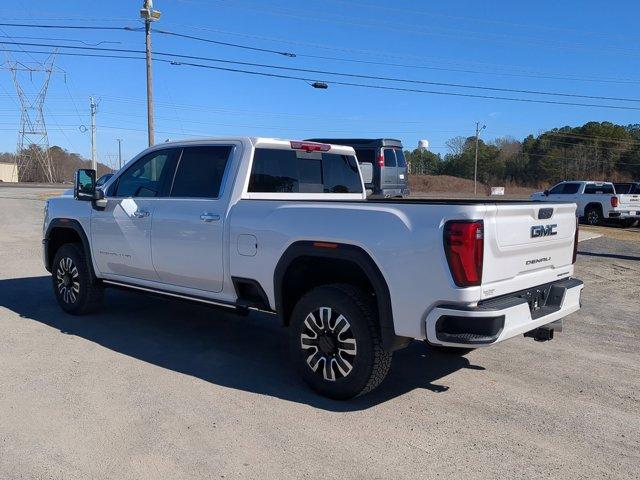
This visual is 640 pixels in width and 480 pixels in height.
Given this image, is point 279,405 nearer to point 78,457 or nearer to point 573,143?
point 78,457

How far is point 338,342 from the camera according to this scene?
441cm

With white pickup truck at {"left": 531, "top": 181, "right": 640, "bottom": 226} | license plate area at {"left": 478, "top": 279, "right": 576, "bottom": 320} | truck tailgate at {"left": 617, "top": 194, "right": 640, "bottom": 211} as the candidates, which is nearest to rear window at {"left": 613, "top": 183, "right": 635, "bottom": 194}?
white pickup truck at {"left": 531, "top": 181, "right": 640, "bottom": 226}

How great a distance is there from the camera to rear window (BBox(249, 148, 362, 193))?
5.50 metres

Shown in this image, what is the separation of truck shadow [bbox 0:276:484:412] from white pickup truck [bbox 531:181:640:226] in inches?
762

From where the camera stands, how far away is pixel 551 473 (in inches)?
135

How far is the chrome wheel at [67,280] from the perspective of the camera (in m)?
6.88

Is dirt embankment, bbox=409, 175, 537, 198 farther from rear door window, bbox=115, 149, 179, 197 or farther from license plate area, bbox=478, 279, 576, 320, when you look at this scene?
license plate area, bbox=478, 279, 576, 320

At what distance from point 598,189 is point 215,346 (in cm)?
2224

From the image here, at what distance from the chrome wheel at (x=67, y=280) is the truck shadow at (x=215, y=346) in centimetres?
25

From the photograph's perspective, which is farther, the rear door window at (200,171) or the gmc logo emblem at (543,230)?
the rear door window at (200,171)

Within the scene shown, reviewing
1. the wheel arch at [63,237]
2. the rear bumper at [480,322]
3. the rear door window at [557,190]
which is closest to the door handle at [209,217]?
the wheel arch at [63,237]

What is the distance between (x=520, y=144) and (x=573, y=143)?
9.41 meters

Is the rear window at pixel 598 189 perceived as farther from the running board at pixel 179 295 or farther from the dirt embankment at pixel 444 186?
the dirt embankment at pixel 444 186

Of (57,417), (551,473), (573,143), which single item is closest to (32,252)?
(57,417)
